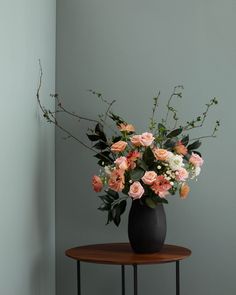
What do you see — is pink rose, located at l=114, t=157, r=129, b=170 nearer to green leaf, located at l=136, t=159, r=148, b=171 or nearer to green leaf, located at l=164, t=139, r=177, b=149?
green leaf, located at l=136, t=159, r=148, b=171

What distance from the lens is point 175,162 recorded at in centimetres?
220

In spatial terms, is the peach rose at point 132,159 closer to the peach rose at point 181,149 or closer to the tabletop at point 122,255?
the peach rose at point 181,149

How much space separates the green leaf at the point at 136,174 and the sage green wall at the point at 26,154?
0.48m

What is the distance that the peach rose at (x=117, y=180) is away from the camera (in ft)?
7.19

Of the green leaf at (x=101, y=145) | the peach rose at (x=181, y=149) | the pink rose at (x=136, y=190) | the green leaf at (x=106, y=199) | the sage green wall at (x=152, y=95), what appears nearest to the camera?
the pink rose at (x=136, y=190)

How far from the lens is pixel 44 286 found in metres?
2.59

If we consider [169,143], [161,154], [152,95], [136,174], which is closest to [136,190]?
[136,174]

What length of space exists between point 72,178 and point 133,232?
0.59 metres

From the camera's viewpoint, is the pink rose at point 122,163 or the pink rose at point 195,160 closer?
the pink rose at point 122,163

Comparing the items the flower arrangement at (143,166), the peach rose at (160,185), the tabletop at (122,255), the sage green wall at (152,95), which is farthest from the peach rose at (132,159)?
the sage green wall at (152,95)

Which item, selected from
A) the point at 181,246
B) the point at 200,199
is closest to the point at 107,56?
the point at 200,199

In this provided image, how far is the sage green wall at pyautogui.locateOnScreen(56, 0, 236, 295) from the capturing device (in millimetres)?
2643

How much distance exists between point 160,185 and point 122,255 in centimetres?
36

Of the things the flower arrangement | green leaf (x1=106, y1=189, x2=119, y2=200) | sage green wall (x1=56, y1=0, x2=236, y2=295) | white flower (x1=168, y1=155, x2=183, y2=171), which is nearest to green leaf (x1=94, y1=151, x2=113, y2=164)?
the flower arrangement
